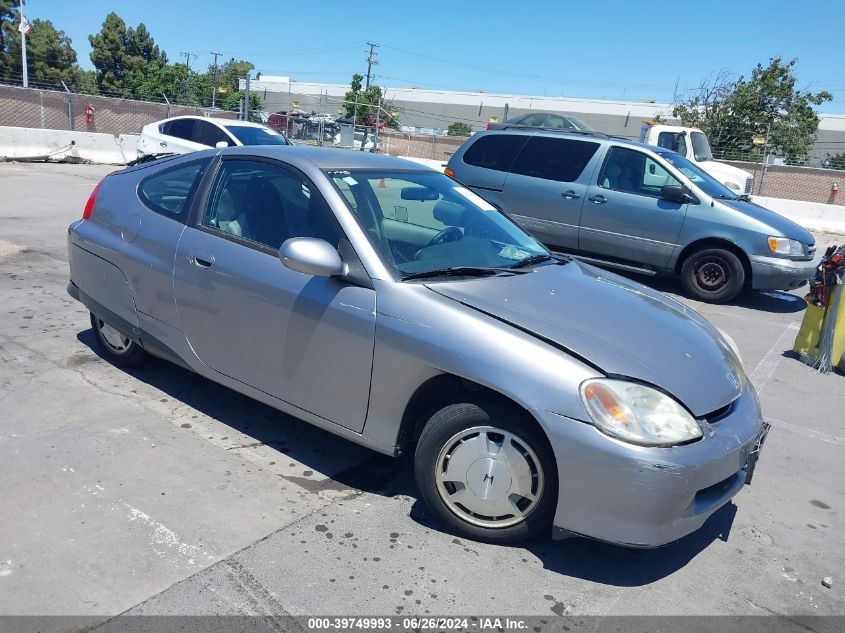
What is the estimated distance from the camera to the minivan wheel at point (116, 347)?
15.4 feet

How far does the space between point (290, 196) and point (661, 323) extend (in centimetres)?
200

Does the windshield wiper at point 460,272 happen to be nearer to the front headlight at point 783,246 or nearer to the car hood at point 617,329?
the car hood at point 617,329

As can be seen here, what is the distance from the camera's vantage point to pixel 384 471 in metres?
3.76

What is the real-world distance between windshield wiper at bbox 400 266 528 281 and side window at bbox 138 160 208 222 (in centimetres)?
157

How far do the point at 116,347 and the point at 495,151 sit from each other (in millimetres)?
6375

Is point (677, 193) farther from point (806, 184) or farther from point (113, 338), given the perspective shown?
point (806, 184)

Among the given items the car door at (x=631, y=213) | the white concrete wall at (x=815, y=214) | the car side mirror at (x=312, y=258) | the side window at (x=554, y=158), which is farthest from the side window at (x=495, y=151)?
the white concrete wall at (x=815, y=214)

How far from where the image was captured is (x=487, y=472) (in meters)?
3.00

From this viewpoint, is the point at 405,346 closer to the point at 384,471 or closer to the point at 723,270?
the point at 384,471

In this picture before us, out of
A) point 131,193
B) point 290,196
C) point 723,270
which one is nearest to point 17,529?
point 290,196

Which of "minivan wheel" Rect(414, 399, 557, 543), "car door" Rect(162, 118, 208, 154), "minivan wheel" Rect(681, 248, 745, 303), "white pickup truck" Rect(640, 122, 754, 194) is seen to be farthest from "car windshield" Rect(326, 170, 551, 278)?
"white pickup truck" Rect(640, 122, 754, 194)

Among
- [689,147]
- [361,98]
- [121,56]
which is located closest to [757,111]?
[689,147]

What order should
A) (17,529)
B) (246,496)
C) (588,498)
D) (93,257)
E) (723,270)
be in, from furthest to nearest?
(723,270), (93,257), (246,496), (17,529), (588,498)

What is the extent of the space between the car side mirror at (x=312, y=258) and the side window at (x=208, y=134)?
11.2 m
